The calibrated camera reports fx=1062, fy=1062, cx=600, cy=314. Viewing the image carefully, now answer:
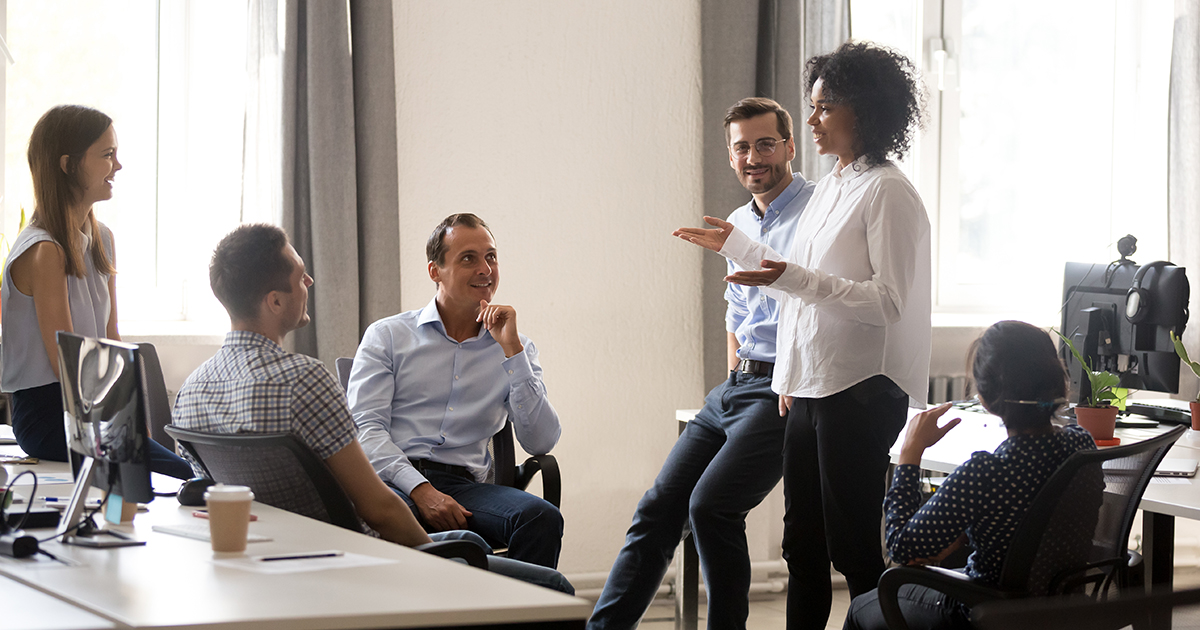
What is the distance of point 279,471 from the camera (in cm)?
181

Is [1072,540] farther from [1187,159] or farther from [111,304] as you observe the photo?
[1187,159]

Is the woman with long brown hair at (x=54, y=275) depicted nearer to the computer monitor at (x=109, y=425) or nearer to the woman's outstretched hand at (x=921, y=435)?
the computer monitor at (x=109, y=425)

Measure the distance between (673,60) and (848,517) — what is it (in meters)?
2.20

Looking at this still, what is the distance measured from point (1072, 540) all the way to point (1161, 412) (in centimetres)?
176

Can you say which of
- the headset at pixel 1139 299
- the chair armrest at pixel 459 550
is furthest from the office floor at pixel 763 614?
the chair armrest at pixel 459 550

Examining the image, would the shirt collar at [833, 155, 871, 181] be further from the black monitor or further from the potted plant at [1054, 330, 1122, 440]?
the black monitor

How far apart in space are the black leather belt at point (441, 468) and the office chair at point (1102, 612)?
6.19 ft

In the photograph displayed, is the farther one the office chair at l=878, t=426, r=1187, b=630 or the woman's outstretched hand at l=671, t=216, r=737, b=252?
the woman's outstretched hand at l=671, t=216, r=737, b=252

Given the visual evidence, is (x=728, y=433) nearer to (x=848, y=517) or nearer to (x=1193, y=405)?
(x=848, y=517)

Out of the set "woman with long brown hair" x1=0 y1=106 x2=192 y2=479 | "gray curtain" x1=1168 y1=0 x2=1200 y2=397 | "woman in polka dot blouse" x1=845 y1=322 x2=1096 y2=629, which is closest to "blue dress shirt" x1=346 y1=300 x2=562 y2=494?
"woman with long brown hair" x1=0 y1=106 x2=192 y2=479

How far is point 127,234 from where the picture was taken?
361cm

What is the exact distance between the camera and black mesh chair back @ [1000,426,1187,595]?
1.77 m

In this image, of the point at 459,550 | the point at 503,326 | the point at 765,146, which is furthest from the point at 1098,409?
the point at 459,550

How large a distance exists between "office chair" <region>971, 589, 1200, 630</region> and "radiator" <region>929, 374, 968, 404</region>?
327 cm
